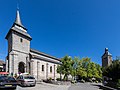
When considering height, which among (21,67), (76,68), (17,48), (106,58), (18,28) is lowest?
(76,68)

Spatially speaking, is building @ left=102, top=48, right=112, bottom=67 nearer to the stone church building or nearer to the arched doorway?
the stone church building

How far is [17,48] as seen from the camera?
37812mm

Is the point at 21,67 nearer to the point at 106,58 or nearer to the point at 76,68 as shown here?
the point at 76,68

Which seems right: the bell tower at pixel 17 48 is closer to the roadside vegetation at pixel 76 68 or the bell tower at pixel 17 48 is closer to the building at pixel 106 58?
the roadside vegetation at pixel 76 68

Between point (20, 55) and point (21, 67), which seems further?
point (21, 67)

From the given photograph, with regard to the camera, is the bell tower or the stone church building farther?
the stone church building

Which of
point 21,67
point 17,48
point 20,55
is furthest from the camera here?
point 21,67

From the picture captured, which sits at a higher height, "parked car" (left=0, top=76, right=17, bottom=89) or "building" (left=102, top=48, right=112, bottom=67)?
"building" (left=102, top=48, right=112, bottom=67)

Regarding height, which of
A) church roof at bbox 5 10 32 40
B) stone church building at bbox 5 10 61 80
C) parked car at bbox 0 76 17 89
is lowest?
parked car at bbox 0 76 17 89

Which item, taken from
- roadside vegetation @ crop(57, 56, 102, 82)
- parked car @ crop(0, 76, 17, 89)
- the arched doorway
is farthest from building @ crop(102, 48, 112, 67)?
parked car @ crop(0, 76, 17, 89)

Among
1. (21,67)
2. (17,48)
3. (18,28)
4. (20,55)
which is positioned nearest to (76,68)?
(21,67)

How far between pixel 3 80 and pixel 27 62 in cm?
2405

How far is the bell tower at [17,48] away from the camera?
35.9m

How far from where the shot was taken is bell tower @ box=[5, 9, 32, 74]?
35897mm
